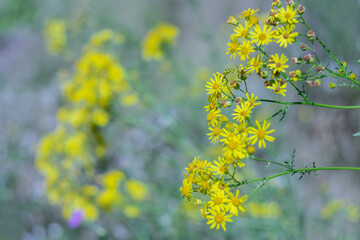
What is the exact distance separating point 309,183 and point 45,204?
2417 mm

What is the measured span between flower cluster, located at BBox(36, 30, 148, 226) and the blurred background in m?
0.04

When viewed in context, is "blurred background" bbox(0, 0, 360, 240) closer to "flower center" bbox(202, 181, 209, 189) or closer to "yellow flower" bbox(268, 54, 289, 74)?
"yellow flower" bbox(268, 54, 289, 74)

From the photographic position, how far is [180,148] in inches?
107

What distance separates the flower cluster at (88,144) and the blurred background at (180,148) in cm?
4

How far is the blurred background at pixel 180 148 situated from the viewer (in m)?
2.48

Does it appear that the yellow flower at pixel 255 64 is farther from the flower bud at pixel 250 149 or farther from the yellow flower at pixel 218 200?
the yellow flower at pixel 218 200

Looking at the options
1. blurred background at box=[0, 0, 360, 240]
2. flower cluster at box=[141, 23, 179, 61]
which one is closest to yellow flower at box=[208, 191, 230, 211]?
blurred background at box=[0, 0, 360, 240]

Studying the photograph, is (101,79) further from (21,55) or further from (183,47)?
(21,55)

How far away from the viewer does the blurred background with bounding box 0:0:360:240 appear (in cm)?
248

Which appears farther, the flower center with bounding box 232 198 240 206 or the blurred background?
the blurred background

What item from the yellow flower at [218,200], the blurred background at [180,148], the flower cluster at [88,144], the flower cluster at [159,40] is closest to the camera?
the yellow flower at [218,200]

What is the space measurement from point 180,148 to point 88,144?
24.6 inches

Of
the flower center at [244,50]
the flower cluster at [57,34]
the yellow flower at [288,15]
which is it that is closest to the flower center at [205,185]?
the flower center at [244,50]

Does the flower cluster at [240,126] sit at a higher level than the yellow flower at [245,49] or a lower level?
lower
